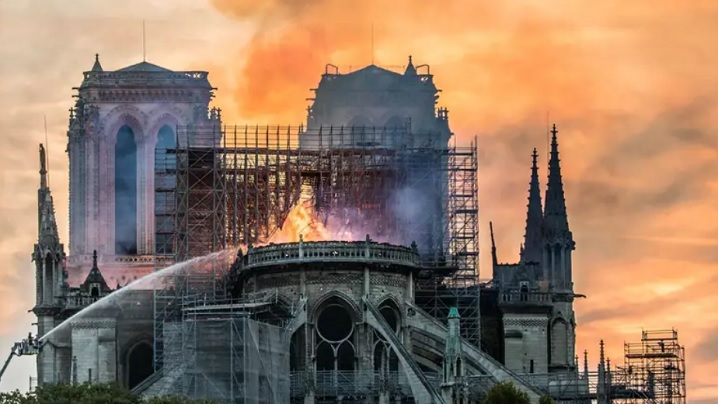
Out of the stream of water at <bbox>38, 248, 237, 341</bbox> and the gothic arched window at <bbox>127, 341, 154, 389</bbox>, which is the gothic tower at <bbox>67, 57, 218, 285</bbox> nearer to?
the stream of water at <bbox>38, 248, 237, 341</bbox>

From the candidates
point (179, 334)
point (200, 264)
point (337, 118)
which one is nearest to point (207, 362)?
point (179, 334)

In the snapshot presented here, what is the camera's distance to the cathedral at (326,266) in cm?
13712

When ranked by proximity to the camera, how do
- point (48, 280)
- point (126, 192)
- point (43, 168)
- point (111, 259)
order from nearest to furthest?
point (48, 280)
point (43, 168)
point (111, 259)
point (126, 192)

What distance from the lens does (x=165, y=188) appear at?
6186 inches

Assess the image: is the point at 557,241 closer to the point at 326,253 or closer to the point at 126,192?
the point at 326,253

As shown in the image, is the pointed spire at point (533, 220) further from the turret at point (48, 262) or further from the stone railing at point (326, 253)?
the turret at point (48, 262)

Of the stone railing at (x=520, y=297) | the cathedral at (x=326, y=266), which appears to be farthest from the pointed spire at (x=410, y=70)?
the stone railing at (x=520, y=297)

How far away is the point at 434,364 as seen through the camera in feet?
461

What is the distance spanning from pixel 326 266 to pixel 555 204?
2422 centimetres

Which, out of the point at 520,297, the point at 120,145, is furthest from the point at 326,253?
the point at 120,145

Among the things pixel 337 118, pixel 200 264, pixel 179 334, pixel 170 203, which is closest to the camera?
pixel 179 334

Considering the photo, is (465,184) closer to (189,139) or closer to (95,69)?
(189,139)

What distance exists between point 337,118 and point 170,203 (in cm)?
1547

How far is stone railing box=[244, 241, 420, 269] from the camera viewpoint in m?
138
